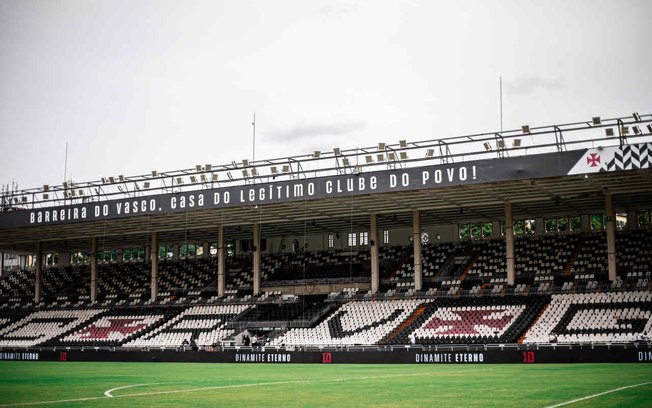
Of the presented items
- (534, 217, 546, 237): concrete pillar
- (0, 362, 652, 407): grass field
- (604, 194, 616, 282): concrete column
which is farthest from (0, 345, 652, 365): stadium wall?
(534, 217, 546, 237): concrete pillar

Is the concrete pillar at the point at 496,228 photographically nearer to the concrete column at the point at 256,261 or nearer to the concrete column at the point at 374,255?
the concrete column at the point at 374,255

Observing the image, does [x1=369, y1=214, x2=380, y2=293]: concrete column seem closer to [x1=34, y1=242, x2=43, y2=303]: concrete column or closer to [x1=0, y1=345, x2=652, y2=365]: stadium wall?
→ [x1=0, y1=345, x2=652, y2=365]: stadium wall

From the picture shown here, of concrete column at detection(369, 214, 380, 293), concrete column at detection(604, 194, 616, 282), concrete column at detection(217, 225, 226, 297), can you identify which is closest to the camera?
concrete column at detection(604, 194, 616, 282)

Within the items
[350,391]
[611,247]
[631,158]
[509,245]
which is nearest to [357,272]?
[509,245]

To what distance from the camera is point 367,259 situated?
63219 millimetres

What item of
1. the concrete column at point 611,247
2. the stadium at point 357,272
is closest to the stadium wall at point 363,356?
the stadium at point 357,272

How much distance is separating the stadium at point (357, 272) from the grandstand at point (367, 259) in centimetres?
16

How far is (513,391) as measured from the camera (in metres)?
19.5

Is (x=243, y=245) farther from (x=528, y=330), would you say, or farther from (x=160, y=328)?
(x=528, y=330)

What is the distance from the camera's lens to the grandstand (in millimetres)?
43812

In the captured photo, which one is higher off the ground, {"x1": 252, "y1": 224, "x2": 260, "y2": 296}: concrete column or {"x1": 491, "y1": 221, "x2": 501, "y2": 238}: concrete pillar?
{"x1": 491, "y1": 221, "x2": 501, "y2": 238}: concrete pillar

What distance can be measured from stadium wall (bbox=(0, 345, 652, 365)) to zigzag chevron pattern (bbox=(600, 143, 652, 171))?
A: 975 centimetres

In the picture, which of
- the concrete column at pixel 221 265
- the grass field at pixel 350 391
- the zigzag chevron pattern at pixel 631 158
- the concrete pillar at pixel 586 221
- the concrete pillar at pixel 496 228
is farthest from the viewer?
the concrete pillar at pixel 496 228

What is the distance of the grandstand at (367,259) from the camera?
43812mm
